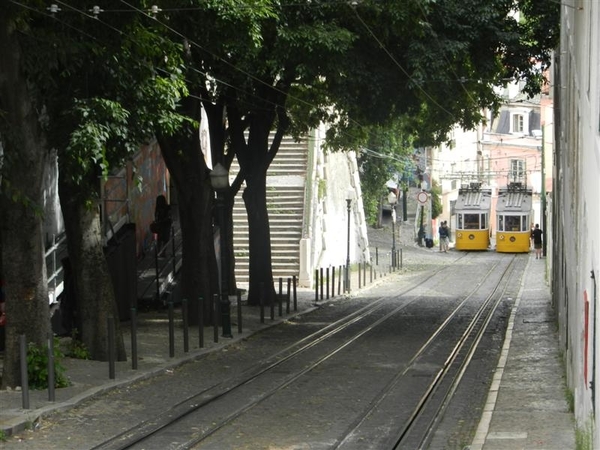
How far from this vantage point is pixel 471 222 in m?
63.1

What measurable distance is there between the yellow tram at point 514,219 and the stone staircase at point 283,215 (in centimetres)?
1966

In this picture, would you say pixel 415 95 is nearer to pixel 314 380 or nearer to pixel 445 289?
pixel 314 380

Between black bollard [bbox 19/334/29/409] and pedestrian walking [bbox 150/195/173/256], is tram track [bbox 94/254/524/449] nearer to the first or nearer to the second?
black bollard [bbox 19/334/29/409]

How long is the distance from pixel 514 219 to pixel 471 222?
2578 millimetres

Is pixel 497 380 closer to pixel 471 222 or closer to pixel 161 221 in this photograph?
pixel 161 221

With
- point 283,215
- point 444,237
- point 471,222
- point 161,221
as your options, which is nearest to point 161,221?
point 161,221

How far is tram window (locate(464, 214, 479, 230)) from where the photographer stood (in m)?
63.0

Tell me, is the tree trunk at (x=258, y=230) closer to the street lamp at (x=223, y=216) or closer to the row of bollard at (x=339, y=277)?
the row of bollard at (x=339, y=277)

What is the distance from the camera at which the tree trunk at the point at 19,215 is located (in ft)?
46.8

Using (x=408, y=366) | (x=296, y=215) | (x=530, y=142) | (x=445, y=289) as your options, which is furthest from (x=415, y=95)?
(x=530, y=142)

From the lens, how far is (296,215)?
4125 cm

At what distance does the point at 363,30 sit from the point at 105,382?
402 inches

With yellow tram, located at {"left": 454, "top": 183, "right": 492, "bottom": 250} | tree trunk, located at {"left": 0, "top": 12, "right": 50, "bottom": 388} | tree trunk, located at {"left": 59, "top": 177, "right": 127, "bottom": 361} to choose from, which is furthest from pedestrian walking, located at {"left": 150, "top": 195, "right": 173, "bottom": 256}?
yellow tram, located at {"left": 454, "top": 183, "right": 492, "bottom": 250}

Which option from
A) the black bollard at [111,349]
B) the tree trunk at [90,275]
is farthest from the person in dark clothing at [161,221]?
the black bollard at [111,349]
